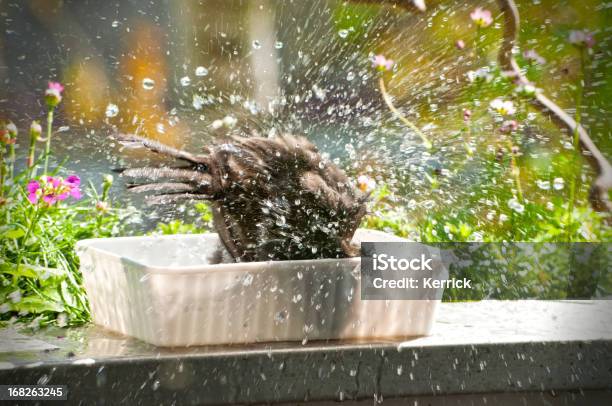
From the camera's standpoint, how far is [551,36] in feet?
9.50

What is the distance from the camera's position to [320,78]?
8.96ft

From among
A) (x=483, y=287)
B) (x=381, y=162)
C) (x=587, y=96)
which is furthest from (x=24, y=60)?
(x=587, y=96)

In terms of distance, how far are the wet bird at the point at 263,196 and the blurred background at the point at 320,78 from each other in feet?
3.48

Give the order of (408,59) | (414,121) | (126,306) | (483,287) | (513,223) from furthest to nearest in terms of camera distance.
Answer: (408,59) → (414,121) → (513,223) → (483,287) → (126,306)

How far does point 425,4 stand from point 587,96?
636mm

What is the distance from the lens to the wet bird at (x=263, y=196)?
141cm

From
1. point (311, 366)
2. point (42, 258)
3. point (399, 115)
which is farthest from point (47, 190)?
point (399, 115)

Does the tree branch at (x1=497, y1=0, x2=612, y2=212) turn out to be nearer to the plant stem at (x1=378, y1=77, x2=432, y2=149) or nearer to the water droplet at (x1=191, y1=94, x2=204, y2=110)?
the plant stem at (x1=378, y1=77, x2=432, y2=149)

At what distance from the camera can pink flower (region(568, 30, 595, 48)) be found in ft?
8.50

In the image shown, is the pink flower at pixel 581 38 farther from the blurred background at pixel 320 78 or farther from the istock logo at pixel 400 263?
the istock logo at pixel 400 263

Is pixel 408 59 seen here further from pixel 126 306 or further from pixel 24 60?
pixel 126 306
